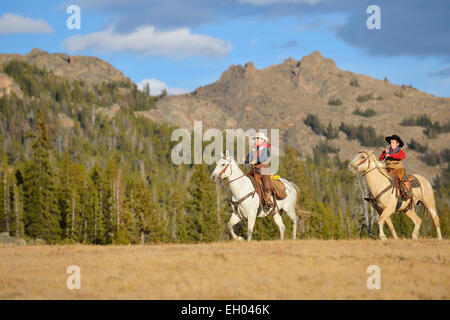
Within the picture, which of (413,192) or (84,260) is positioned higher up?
(413,192)

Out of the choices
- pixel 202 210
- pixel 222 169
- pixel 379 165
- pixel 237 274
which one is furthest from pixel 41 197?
pixel 237 274

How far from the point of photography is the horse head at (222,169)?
20891 mm

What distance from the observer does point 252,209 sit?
21.4 metres

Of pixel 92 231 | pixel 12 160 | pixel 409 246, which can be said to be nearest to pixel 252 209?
pixel 409 246

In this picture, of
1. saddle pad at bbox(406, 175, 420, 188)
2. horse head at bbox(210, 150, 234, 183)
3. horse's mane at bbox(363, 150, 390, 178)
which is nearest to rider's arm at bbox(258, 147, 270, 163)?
horse head at bbox(210, 150, 234, 183)

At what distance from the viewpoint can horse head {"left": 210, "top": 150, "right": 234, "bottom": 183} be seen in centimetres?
2089

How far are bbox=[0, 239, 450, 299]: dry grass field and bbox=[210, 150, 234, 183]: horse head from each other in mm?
4284

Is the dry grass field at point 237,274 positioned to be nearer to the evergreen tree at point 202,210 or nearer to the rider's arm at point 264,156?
the rider's arm at point 264,156

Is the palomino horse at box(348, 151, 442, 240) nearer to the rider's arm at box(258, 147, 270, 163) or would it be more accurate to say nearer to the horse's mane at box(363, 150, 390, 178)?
the horse's mane at box(363, 150, 390, 178)

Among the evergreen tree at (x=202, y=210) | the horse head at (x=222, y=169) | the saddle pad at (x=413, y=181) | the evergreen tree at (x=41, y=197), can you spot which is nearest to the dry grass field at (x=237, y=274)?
the horse head at (x=222, y=169)

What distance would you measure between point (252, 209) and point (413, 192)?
6901 mm
